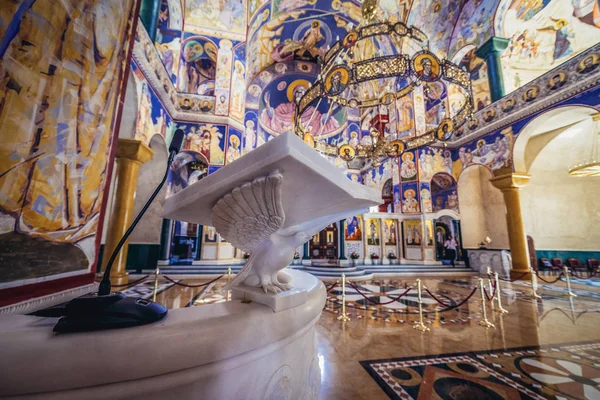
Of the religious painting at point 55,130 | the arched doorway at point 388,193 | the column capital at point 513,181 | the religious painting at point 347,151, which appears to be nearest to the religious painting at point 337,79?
the religious painting at point 347,151

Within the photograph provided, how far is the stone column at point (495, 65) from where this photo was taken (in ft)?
30.2

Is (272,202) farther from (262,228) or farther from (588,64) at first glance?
(588,64)

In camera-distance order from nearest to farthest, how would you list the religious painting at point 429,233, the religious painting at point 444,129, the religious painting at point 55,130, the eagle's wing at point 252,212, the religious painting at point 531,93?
1. the eagle's wing at point 252,212
2. the religious painting at point 55,130
3. the religious painting at point 444,129
4. the religious painting at point 531,93
5. the religious painting at point 429,233

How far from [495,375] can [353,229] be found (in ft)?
27.7

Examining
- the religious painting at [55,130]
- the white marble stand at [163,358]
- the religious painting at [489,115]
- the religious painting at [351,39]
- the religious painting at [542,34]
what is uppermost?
the religious painting at [542,34]

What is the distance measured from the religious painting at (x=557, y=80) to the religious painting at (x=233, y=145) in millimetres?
11047

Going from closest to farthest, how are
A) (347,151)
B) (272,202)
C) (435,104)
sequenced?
(272,202) < (347,151) < (435,104)

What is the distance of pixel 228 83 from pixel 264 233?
10.3m

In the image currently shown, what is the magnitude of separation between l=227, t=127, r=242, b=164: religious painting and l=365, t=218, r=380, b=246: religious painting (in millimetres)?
6619

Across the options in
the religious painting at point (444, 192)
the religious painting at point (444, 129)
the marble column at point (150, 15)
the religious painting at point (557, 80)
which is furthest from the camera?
the religious painting at point (444, 192)

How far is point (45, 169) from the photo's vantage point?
206 centimetres

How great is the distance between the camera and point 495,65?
9.25m

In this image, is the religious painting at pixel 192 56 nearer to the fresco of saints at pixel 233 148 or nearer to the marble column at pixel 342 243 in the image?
the fresco of saints at pixel 233 148

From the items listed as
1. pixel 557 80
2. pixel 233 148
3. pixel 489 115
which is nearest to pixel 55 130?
pixel 233 148
